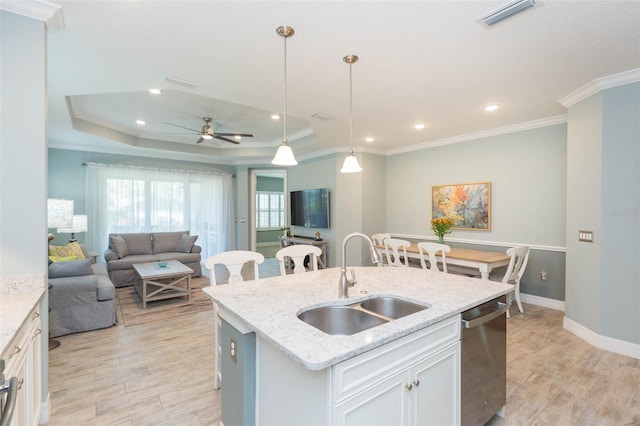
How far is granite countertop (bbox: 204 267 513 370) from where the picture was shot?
1.15 meters

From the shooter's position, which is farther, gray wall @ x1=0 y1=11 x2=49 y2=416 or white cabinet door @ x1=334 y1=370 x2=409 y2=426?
gray wall @ x1=0 y1=11 x2=49 y2=416

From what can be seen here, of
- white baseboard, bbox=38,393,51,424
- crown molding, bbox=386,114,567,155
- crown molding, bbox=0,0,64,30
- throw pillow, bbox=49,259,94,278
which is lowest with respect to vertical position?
white baseboard, bbox=38,393,51,424

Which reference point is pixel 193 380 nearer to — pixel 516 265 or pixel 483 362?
pixel 483 362

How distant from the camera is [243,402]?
60.4 inches

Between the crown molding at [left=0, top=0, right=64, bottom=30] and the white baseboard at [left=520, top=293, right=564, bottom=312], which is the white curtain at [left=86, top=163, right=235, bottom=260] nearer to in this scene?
the crown molding at [left=0, top=0, right=64, bottom=30]

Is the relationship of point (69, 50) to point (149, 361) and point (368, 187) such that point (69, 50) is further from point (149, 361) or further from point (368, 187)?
point (368, 187)

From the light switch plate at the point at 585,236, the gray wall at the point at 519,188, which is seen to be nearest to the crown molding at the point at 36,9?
the light switch plate at the point at 585,236

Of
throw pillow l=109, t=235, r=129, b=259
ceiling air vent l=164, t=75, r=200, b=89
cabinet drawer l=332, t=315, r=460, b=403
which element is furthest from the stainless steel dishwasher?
throw pillow l=109, t=235, r=129, b=259

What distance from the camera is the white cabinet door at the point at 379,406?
3.70 ft

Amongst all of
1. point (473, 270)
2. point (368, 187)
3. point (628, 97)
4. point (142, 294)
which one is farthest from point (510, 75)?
point (142, 294)

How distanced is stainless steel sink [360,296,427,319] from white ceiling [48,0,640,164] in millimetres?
1837

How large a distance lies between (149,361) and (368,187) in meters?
4.48

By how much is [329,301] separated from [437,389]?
700 mm

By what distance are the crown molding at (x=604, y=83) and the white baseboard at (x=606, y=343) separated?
2445 mm
